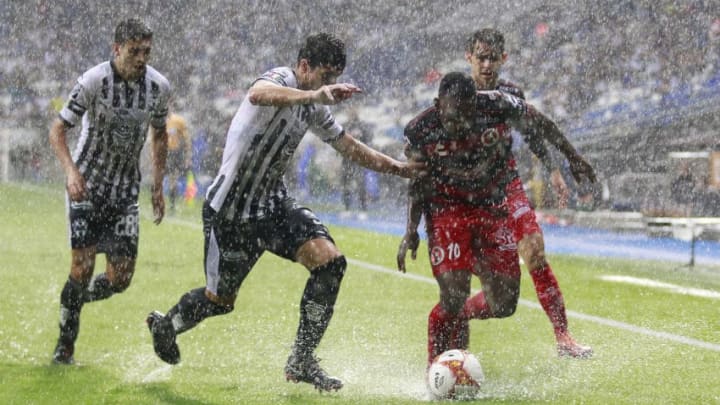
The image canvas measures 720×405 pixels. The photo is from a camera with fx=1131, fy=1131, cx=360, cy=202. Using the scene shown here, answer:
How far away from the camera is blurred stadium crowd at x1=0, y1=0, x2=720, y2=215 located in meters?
20.0

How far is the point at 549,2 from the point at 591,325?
60.9 ft

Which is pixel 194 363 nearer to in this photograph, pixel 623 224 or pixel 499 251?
pixel 499 251

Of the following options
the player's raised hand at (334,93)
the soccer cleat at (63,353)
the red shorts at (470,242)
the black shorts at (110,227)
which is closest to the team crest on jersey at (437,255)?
the red shorts at (470,242)

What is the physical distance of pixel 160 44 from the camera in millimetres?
32438

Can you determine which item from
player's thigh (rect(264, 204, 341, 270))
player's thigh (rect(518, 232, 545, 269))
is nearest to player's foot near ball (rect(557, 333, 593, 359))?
player's thigh (rect(518, 232, 545, 269))

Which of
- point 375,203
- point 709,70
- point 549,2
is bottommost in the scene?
point 375,203

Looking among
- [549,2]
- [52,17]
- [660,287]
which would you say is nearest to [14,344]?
[660,287]

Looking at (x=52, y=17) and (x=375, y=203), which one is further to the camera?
(x=52, y=17)

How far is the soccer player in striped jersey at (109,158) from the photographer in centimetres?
582

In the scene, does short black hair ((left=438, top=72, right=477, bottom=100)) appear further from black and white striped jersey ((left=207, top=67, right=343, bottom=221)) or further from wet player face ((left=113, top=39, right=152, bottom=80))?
wet player face ((left=113, top=39, right=152, bottom=80))

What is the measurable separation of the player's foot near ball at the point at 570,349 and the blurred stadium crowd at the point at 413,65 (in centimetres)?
1002

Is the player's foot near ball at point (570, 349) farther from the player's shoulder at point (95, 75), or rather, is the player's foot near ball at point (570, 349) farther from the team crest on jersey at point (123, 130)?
the player's shoulder at point (95, 75)

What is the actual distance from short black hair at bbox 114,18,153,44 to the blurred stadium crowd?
11611 mm

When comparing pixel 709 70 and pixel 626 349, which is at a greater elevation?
pixel 709 70
